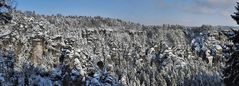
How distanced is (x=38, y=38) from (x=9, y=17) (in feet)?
402

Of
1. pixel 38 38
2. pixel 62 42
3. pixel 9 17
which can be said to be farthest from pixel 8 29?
pixel 62 42

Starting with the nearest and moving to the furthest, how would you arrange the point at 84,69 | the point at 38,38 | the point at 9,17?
the point at 9,17 < the point at 84,69 < the point at 38,38

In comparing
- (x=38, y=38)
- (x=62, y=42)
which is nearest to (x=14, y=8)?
(x=38, y=38)

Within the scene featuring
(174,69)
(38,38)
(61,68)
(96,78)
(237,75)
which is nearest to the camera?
(237,75)

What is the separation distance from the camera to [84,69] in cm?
10150

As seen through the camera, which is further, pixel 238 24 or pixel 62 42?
pixel 62 42

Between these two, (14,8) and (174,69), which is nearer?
(14,8)

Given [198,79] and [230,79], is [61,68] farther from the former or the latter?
[230,79]

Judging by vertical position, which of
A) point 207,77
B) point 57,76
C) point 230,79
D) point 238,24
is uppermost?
point 238,24

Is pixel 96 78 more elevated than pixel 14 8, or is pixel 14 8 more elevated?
pixel 14 8

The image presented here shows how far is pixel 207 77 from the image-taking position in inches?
7042

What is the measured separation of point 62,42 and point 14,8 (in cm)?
13222

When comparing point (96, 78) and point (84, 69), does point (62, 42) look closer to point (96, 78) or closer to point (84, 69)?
point (84, 69)

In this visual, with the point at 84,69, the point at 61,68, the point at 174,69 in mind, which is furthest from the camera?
the point at 174,69
